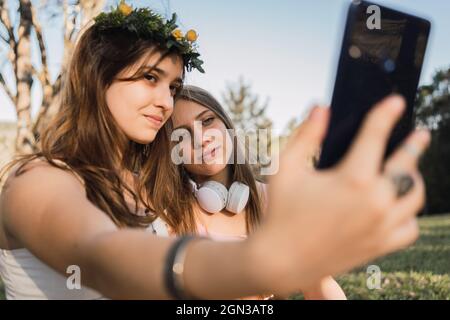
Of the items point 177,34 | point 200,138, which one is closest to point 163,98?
point 177,34

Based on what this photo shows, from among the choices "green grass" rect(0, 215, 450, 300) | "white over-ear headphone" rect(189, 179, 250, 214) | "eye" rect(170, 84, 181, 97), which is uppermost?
"eye" rect(170, 84, 181, 97)

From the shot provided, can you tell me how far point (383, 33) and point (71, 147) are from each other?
1305 mm

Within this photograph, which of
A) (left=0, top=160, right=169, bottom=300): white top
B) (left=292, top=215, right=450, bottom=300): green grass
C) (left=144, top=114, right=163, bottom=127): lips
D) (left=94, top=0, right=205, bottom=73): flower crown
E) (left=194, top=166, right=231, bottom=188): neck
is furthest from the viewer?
(left=292, top=215, right=450, bottom=300): green grass

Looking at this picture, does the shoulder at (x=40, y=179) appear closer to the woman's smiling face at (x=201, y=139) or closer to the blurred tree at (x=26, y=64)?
the woman's smiling face at (x=201, y=139)

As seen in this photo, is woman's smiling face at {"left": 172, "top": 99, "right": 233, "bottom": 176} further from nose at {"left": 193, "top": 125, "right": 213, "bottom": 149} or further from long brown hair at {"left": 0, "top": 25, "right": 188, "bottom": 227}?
long brown hair at {"left": 0, "top": 25, "right": 188, "bottom": 227}

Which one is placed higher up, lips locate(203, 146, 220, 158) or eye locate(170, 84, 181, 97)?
eye locate(170, 84, 181, 97)

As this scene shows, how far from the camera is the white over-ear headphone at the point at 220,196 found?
3.40 m

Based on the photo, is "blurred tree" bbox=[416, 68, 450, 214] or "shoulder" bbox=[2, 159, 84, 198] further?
"blurred tree" bbox=[416, 68, 450, 214]

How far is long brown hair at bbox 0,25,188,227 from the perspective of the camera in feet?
6.15

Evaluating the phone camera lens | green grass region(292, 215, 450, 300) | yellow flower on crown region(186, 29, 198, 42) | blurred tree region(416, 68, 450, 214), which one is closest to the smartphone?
the phone camera lens

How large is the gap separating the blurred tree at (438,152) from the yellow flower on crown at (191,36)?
79.9 ft

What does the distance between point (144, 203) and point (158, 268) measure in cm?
144
